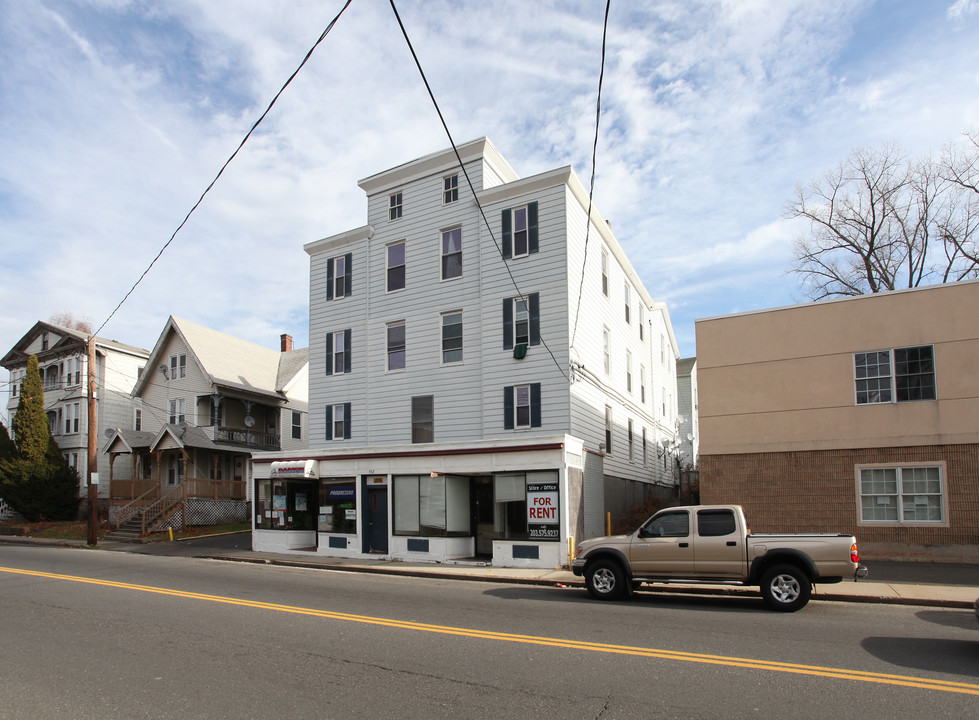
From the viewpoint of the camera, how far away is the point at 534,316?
23422 millimetres

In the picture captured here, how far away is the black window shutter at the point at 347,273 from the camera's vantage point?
28.1 meters

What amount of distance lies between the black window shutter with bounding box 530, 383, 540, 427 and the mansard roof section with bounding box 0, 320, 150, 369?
30.2m

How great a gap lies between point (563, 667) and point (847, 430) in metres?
13.8

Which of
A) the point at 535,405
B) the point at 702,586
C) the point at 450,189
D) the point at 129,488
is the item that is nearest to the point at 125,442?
the point at 129,488

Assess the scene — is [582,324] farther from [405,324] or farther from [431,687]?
[431,687]

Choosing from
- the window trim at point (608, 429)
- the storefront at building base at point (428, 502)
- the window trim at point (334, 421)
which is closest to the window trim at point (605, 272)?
the window trim at point (608, 429)

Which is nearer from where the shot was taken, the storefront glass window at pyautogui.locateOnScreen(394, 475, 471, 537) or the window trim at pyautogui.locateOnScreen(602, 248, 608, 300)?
the storefront glass window at pyautogui.locateOnScreen(394, 475, 471, 537)

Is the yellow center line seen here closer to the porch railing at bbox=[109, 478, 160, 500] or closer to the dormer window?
the dormer window

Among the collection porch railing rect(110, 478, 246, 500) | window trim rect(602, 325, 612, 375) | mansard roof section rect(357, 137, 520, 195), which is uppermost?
mansard roof section rect(357, 137, 520, 195)

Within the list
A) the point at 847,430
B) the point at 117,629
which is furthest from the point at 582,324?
the point at 117,629

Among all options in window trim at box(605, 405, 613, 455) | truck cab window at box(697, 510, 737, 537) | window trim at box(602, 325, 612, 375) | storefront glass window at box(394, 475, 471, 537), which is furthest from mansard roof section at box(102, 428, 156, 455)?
truck cab window at box(697, 510, 737, 537)

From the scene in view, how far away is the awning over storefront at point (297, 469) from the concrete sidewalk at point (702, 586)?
8.43 feet

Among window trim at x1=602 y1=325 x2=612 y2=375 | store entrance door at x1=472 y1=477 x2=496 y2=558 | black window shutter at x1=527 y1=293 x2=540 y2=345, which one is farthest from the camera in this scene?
window trim at x1=602 y1=325 x2=612 y2=375

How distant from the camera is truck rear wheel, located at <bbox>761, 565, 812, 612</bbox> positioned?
1170 centimetres
